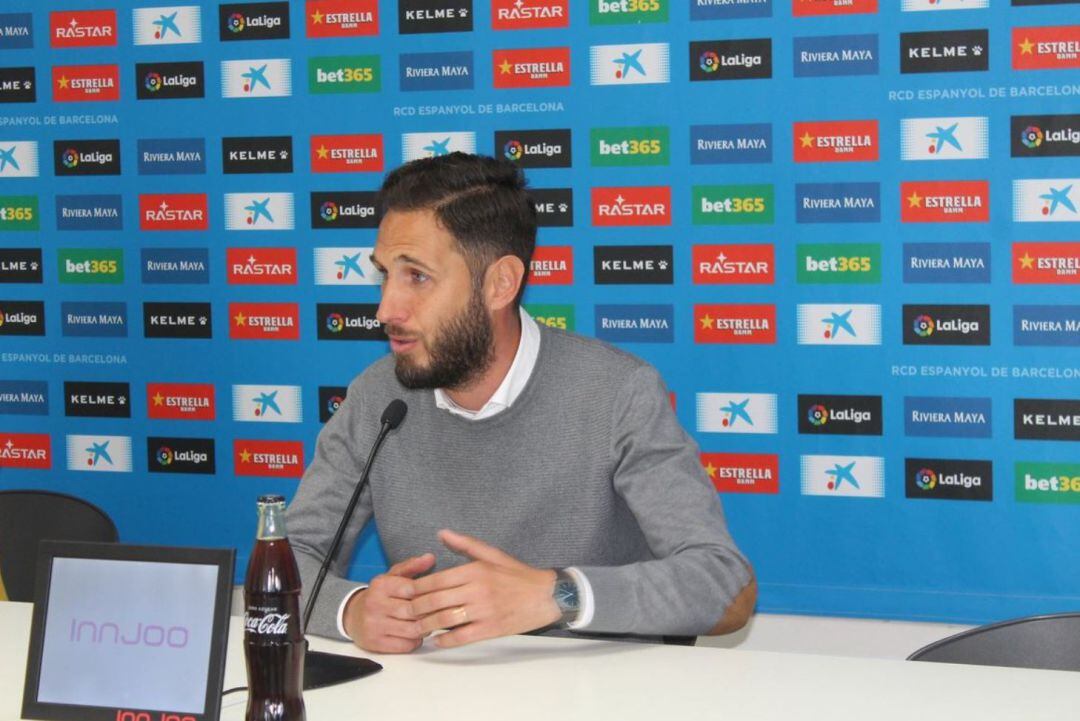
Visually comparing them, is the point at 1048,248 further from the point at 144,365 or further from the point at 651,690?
the point at 144,365

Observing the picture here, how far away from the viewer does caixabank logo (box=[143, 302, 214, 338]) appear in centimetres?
338

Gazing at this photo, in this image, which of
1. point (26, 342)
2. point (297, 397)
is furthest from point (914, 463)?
point (26, 342)

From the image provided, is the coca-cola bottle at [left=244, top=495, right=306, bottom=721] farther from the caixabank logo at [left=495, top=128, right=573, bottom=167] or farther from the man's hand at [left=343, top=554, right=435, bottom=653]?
the caixabank logo at [left=495, top=128, right=573, bottom=167]

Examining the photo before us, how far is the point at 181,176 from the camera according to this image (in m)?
3.38

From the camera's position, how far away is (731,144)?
296 centimetres

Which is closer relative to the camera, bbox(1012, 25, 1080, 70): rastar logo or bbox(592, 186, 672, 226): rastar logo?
bbox(1012, 25, 1080, 70): rastar logo

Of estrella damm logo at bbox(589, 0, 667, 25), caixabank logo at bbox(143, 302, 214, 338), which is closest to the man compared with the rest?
estrella damm logo at bbox(589, 0, 667, 25)

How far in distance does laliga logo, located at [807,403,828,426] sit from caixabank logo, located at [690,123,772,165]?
0.56 m

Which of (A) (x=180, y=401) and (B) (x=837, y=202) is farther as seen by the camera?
(A) (x=180, y=401)

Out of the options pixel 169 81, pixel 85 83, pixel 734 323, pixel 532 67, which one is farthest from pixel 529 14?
pixel 85 83

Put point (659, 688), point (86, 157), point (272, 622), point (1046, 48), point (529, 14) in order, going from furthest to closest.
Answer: point (86, 157) → point (529, 14) → point (1046, 48) → point (659, 688) → point (272, 622)

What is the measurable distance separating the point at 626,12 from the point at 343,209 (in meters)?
0.85

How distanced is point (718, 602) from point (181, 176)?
2.15 m

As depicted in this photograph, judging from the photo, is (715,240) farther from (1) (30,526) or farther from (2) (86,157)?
(2) (86,157)
